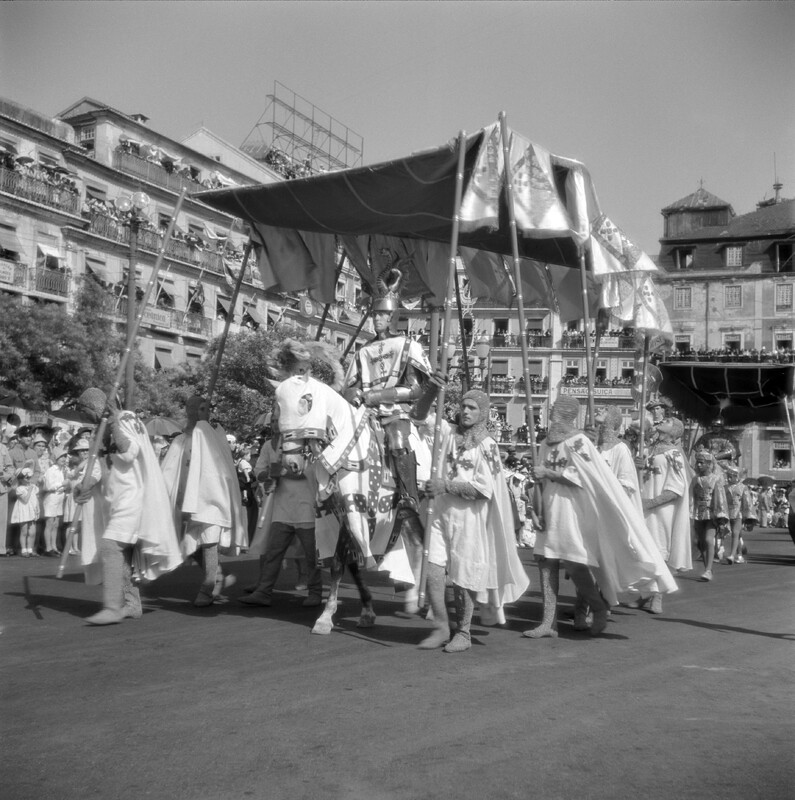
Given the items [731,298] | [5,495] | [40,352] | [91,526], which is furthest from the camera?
[731,298]

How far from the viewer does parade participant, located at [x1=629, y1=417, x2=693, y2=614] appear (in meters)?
11.3

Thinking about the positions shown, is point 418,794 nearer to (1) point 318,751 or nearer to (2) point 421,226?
(1) point 318,751

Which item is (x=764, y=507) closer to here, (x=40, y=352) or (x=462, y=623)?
(x=40, y=352)

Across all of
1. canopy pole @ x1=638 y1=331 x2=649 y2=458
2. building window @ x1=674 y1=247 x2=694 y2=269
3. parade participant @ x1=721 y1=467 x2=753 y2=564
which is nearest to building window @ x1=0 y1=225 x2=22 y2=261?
parade participant @ x1=721 y1=467 x2=753 y2=564

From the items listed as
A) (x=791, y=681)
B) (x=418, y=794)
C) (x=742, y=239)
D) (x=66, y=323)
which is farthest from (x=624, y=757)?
(x=742, y=239)

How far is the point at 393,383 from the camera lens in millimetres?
8742

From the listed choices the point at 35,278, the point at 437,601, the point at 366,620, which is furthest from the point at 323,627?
the point at 35,278

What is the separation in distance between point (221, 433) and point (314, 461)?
1.65 meters

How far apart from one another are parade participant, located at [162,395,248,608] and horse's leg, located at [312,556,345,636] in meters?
1.37

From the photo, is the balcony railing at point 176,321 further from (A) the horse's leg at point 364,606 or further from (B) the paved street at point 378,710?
(B) the paved street at point 378,710

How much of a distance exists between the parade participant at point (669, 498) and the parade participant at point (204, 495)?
14.5ft

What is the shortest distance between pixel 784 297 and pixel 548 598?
70.1 meters

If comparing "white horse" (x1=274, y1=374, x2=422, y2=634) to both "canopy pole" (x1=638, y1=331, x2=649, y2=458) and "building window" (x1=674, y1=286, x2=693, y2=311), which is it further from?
"building window" (x1=674, y1=286, x2=693, y2=311)

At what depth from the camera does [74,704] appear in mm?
5395
